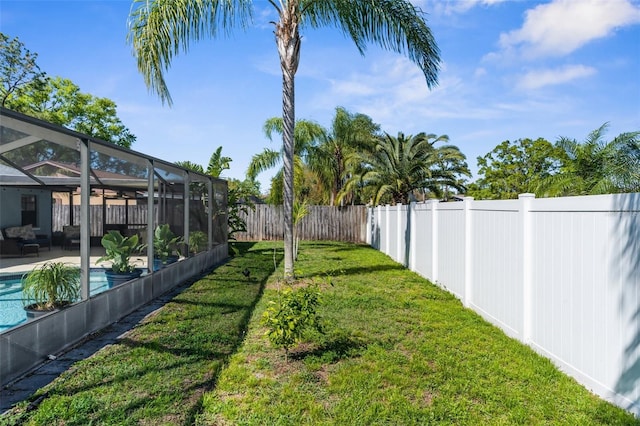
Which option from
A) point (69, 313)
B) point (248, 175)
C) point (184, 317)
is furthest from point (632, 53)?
point (248, 175)

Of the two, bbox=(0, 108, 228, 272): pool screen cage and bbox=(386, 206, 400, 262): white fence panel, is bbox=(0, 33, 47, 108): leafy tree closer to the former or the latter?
bbox=(0, 108, 228, 272): pool screen cage

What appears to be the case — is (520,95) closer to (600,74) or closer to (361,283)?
(600,74)

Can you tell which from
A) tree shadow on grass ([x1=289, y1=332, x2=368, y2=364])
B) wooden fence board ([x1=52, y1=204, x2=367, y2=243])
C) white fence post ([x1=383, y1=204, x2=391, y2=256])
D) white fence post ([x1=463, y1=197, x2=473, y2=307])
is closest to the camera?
tree shadow on grass ([x1=289, y1=332, x2=368, y2=364])

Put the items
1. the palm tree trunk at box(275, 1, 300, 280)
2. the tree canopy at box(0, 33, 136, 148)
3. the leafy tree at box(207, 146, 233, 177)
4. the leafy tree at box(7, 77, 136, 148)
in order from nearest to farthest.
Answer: the palm tree trunk at box(275, 1, 300, 280) < the leafy tree at box(207, 146, 233, 177) < the tree canopy at box(0, 33, 136, 148) < the leafy tree at box(7, 77, 136, 148)

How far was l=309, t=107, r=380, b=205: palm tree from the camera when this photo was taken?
70.6 feet

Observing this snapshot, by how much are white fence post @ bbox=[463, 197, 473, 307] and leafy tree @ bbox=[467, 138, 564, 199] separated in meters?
19.6

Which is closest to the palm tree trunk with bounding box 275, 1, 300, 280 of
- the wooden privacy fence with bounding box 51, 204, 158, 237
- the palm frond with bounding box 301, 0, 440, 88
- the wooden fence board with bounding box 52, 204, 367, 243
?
the palm frond with bounding box 301, 0, 440, 88

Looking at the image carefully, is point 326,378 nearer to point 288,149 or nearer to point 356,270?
point 288,149

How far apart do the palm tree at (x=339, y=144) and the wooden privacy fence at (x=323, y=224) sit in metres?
1.62

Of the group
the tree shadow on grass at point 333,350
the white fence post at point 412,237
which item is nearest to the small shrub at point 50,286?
the tree shadow on grass at point 333,350

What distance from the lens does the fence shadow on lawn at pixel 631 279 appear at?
9.02ft

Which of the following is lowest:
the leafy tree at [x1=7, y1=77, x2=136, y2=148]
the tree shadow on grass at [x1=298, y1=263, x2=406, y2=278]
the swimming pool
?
the tree shadow on grass at [x1=298, y1=263, x2=406, y2=278]

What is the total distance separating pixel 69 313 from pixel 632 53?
39.4 ft

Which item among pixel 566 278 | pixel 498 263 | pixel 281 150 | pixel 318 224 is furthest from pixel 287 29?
pixel 318 224
